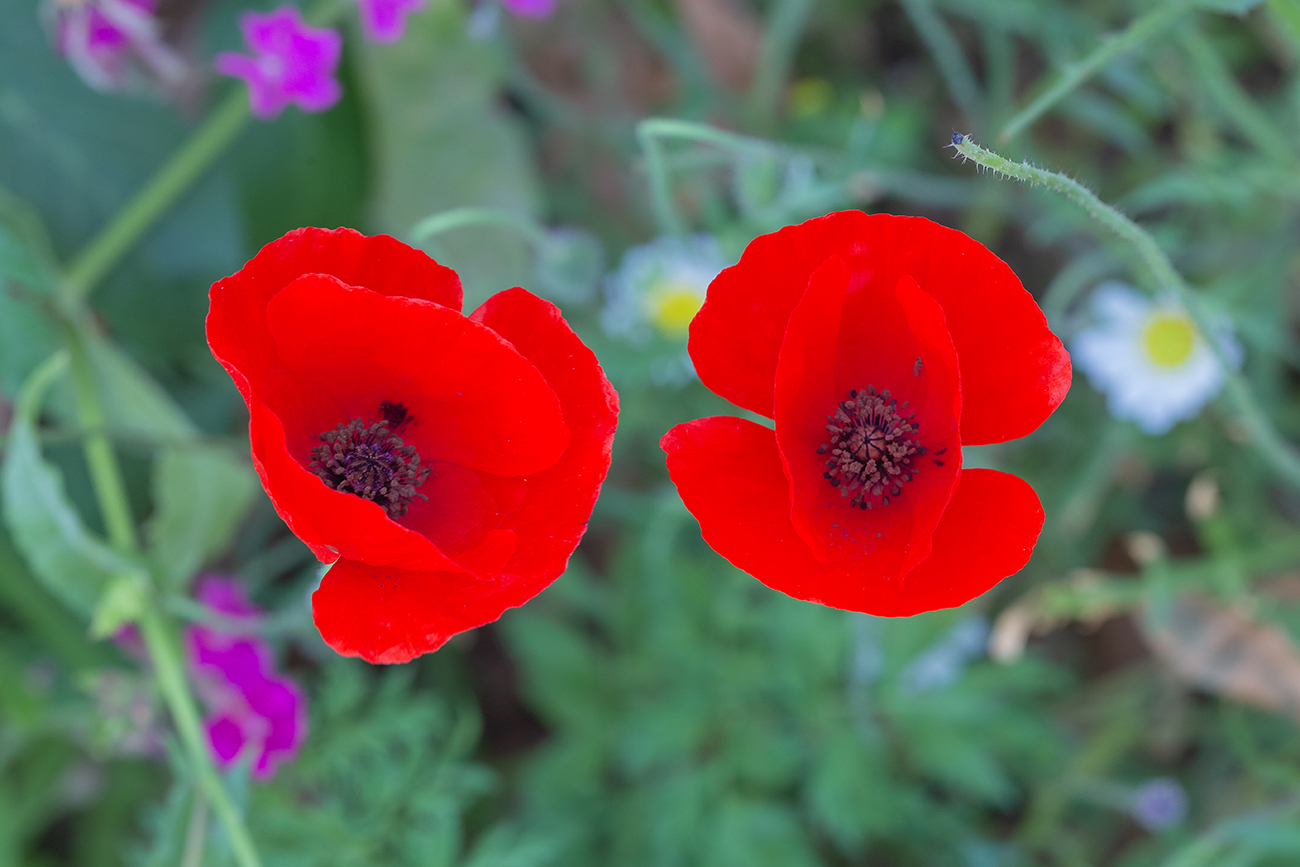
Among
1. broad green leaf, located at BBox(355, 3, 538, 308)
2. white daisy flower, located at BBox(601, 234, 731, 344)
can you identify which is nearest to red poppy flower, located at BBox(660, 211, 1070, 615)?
white daisy flower, located at BBox(601, 234, 731, 344)

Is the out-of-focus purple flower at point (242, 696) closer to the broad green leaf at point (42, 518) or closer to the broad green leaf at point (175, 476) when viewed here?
the broad green leaf at point (175, 476)

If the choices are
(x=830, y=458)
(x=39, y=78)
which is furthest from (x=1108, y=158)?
(x=39, y=78)

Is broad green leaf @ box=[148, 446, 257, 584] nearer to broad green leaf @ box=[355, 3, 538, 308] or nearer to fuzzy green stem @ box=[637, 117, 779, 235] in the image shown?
broad green leaf @ box=[355, 3, 538, 308]

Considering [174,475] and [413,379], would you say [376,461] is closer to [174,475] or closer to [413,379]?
[413,379]

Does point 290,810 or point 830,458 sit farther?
point 290,810

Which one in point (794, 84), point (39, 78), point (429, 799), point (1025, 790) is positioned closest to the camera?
point (429, 799)

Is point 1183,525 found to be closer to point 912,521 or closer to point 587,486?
point 912,521

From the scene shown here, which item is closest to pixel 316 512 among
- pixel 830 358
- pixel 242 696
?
pixel 830 358
